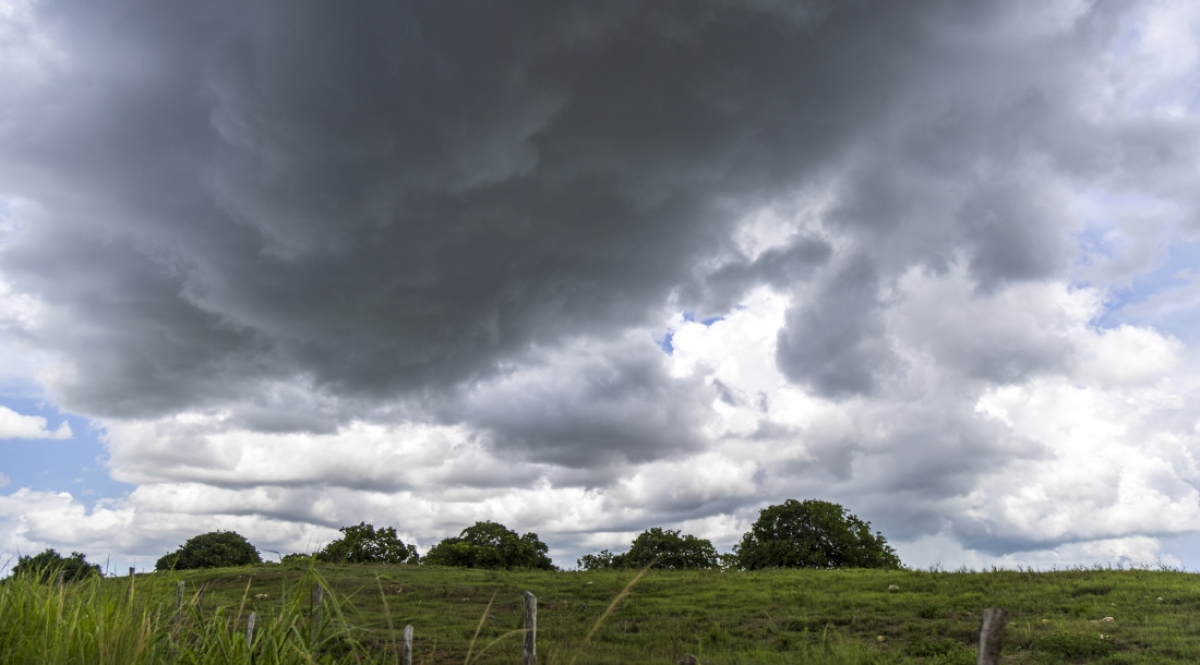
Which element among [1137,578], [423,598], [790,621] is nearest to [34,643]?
[790,621]

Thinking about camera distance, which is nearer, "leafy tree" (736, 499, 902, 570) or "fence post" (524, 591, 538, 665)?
"fence post" (524, 591, 538, 665)

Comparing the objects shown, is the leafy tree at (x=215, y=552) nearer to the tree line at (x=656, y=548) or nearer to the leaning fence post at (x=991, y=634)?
the tree line at (x=656, y=548)

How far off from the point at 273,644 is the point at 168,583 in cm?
→ 203

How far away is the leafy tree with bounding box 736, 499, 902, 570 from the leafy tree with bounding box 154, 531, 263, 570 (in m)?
37.6

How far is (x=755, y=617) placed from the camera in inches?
843

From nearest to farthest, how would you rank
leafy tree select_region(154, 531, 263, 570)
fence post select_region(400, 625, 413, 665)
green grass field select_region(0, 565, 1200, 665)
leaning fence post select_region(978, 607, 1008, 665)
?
leaning fence post select_region(978, 607, 1008, 665) → fence post select_region(400, 625, 413, 665) → green grass field select_region(0, 565, 1200, 665) → leafy tree select_region(154, 531, 263, 570)

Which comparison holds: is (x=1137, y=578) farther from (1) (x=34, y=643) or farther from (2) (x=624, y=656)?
(1) (x=34, y=643)

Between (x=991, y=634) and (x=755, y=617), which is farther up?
(x=991, y=634)

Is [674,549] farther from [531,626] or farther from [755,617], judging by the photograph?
[531,626]

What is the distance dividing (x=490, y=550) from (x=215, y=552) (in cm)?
2232

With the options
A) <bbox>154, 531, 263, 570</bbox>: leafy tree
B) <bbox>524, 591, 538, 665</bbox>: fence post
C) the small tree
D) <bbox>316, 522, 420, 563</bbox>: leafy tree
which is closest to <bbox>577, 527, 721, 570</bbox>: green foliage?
the small tree

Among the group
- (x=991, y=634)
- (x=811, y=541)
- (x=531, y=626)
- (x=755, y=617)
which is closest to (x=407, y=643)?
(x=531, y=626)

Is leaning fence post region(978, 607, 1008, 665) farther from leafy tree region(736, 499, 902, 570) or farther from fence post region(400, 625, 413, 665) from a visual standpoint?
leafy tree region(736, 499, 902, 570)

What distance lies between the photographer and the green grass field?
7.92 m
